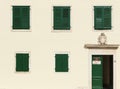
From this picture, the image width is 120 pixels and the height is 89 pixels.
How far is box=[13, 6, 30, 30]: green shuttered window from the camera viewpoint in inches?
1153

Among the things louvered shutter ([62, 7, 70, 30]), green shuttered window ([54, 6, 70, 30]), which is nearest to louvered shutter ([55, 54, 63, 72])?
green shuttered window ([54, 6, 70, 30])

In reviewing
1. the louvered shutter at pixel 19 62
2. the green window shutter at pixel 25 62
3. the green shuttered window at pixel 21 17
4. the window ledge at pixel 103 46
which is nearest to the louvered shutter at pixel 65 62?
the window ledge at pixel 103 46

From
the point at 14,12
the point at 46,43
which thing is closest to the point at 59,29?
the point at 46,43

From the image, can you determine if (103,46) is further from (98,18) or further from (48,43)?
(48,43)

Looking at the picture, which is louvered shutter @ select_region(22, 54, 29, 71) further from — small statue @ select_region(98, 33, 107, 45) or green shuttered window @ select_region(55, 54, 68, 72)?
small statue @ select_region(98, 33, 107, 45)

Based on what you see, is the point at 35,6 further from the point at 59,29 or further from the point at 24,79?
the point at 24,79

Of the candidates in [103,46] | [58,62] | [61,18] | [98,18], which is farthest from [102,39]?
[58,62]

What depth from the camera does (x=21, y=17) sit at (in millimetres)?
29266

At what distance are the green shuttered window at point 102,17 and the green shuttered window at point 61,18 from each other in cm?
187

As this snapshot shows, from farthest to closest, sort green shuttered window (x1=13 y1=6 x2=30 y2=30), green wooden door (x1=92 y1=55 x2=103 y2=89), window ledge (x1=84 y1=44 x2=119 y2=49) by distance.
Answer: green wooden door (x1=92 y1=55 x2=103 y2=89)
green shuttered window (x1=13 y1=6 x2=30 y2=30)
window ledge (x1=84 y1=44 x2=119 y2=49)

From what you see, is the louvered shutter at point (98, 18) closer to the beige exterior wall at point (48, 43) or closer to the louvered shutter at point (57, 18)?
the beige exterior wall at point (48, 43)

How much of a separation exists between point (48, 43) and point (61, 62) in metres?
1.53

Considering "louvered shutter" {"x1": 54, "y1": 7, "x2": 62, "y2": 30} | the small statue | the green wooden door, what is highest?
"louvered shutter" {"x1": 54, "y1": 7, "x2": 62, "y2": 30}

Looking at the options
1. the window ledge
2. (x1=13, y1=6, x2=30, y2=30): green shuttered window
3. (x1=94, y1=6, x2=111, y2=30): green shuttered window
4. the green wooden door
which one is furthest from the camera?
the green wooden door
